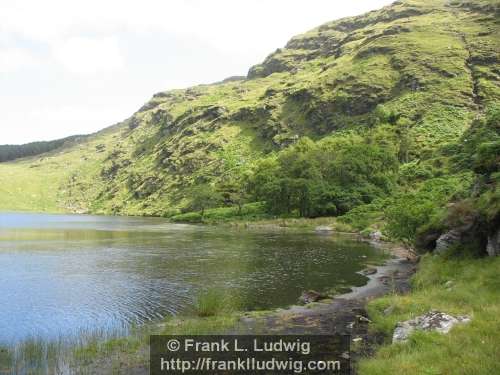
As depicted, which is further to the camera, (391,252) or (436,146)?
(436,146)

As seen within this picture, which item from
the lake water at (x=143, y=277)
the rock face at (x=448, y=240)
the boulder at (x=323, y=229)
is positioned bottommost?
the boulder at (x=323, y=229)

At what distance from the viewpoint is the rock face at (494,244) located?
30.4m

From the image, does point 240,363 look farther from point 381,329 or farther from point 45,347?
point 45,347

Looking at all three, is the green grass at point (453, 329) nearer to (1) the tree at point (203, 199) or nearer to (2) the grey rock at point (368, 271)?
(2) the grey rock at point (368, 271)

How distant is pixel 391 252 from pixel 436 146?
100 m

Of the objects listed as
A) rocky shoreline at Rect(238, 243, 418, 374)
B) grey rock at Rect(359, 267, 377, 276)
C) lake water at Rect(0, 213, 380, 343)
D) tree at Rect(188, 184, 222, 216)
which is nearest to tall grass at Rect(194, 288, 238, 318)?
lake water at Rect(0, 213, 380, 343)

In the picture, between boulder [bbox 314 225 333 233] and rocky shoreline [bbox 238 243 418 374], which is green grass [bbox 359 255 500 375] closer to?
rocky shoreline [bbox 238 243 418 374]

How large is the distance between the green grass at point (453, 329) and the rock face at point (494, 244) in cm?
59

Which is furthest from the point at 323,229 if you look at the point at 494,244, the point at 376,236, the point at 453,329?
the point at 453,329

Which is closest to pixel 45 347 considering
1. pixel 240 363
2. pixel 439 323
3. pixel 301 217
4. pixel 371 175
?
pixel 240 363

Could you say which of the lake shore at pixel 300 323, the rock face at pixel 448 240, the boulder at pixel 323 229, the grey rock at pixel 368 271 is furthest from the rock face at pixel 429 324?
the boulder at pixel 323 229

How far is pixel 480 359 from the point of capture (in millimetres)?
16922

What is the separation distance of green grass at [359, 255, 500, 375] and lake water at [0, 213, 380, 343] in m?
12.4

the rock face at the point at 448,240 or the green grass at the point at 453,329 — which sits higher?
the rock face at the point at 448,240
